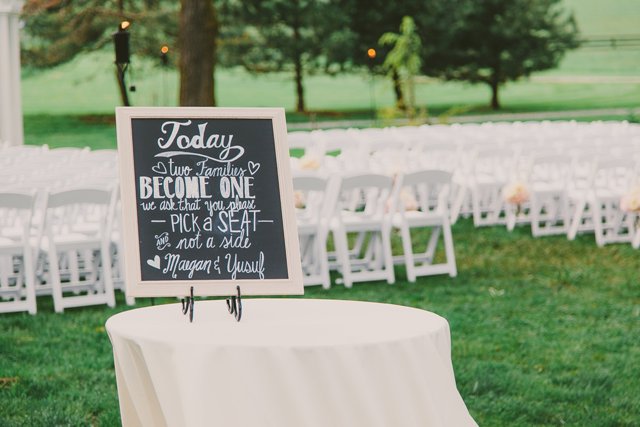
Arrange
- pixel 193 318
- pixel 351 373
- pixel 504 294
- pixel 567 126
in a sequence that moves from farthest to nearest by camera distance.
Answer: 1. pixel 567 126
2. pixel 504 294
3. pixel 193 318
4. pixel 351 373

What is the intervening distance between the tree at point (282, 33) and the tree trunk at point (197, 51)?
18.2 m

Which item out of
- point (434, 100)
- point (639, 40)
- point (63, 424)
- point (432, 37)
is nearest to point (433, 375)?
point (63, 424)

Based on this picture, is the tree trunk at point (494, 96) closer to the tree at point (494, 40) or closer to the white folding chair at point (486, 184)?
the tree at point (494, 40)

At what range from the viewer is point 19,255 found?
936cm

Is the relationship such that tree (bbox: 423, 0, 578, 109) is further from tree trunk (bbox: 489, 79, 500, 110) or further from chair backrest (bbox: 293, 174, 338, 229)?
chair backrest (bbox: 293, 174, 338, 229)

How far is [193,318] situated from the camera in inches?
171

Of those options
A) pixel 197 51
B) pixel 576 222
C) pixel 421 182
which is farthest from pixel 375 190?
pixel 197 51

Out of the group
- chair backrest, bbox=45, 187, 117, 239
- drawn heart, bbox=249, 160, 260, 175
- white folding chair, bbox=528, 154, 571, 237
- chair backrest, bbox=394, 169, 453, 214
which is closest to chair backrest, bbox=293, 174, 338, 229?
chair backrest, bbox=394, 169, 453, 214

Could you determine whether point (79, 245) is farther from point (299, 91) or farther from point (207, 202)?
point (299, 91)

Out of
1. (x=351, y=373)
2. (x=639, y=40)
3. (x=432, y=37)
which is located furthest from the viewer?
(x=639, y=40)

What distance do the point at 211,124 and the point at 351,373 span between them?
1.17 meters

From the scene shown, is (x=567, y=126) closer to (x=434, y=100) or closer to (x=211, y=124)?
(x=211, y=124)

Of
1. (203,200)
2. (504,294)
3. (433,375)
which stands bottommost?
(504,294)

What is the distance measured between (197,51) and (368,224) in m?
11.0
